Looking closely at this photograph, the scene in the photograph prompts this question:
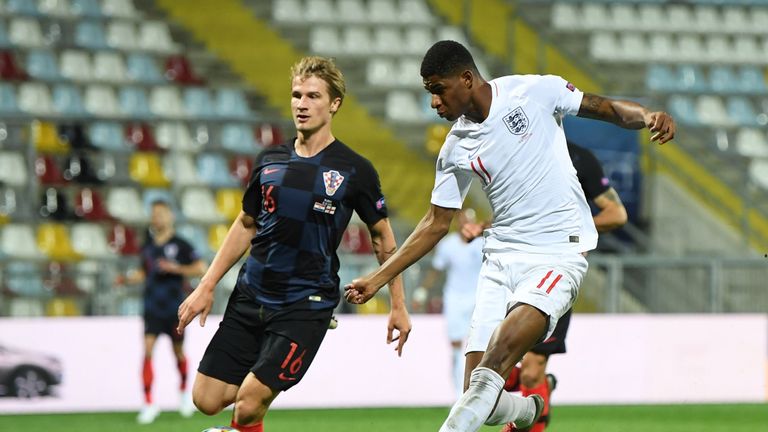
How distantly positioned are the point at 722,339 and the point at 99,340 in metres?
6.99

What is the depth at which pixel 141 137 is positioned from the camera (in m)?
18.0

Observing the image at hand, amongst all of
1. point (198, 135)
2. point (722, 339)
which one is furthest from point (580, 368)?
point (198, 135)

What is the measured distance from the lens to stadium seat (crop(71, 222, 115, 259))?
657 inches

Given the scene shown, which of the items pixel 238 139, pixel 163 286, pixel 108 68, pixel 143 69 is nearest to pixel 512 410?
pixel 163 286

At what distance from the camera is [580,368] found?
15.1 m

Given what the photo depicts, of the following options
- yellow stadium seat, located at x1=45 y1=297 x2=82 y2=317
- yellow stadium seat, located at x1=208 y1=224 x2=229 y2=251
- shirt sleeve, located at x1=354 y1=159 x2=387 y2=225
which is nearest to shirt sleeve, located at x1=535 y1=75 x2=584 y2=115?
shirt sleeve, located at x1=354 y1=159 x2=387 y2=225

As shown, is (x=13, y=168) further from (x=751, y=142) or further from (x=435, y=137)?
(x=751, y=142)

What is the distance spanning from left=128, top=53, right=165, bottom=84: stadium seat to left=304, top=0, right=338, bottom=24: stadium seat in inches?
105

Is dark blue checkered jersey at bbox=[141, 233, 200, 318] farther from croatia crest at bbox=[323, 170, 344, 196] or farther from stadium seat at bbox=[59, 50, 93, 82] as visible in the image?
croatia crest at bbox=[323, 170, 344, 196]

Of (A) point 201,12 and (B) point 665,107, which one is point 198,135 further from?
(B) point 665,107

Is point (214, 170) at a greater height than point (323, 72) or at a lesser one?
lesser

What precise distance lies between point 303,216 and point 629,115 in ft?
5.47

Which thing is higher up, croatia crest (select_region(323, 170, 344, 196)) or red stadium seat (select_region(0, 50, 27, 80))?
red stadium seat (select_region(0, 50, 27, 80))

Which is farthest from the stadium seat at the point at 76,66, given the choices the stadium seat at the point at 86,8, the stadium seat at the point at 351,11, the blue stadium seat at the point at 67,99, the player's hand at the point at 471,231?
the player's hand at the point at 471,231
